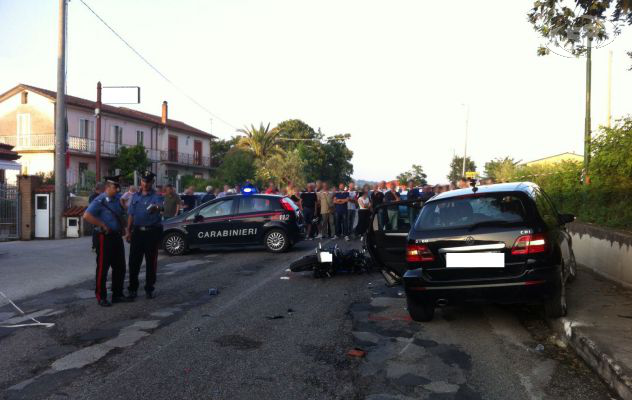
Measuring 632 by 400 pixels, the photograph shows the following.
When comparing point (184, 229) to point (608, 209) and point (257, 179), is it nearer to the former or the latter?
point (608, 209)

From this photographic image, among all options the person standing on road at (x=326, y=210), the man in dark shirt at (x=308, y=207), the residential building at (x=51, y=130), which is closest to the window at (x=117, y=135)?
the residential building at (x=51, y=130)

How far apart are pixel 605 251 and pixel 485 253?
4538mm

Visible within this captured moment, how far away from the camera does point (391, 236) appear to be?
8.50 m

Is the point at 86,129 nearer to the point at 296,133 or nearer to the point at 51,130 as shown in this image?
the point at 51,130

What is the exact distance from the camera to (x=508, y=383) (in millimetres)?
4695

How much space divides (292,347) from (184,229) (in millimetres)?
9013

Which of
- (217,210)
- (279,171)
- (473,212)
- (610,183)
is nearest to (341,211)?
(217,210)

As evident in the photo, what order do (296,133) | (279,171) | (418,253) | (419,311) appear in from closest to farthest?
(418,253), (419,311), (279,171), (296,133)

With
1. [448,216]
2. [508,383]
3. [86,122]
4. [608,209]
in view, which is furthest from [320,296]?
[86,122]

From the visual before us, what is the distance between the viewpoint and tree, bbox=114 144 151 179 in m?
41.2

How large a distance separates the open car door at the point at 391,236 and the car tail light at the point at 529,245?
2184 millimetres

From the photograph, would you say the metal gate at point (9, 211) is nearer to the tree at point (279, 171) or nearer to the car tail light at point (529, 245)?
the car tail light at point (529, 245)

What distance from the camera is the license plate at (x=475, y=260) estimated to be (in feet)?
19.9

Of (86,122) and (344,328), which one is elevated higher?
(86,122)
